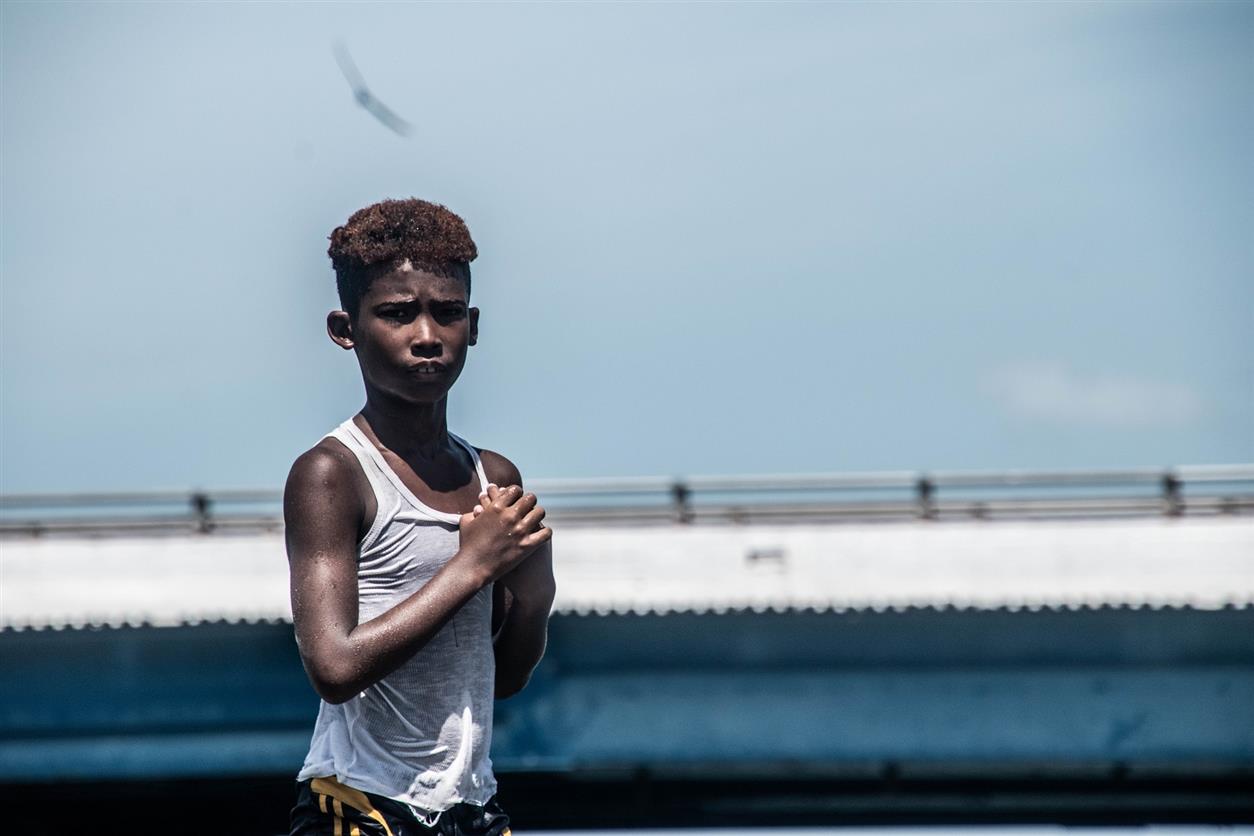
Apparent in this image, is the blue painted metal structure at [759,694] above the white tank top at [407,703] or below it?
below

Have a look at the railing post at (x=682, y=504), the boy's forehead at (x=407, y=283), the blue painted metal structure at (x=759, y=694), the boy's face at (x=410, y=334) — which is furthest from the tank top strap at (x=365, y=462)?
the railing post at (x=682, y=504)

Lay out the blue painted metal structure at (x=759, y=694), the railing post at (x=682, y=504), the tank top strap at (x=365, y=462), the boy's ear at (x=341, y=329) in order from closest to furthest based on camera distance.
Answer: the tank top strap at (x=365, y=462) < the boy's ear at (x=341, y=329) < the blue painted metal structure at (x=759, y=694) < the railing post at (x=682, y=504)

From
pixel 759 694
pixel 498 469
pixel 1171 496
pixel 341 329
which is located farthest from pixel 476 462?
pixel 1171 496

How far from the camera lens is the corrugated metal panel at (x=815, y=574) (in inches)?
736

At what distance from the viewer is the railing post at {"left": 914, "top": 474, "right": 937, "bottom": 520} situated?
1981cm

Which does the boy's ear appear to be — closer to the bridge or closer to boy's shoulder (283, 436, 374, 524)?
boy's shoulder (283, 436, 374, 524)

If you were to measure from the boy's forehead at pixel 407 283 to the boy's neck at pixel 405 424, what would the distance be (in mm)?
288

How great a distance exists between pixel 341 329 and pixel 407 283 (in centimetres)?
29

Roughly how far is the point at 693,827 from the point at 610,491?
5.12 metres

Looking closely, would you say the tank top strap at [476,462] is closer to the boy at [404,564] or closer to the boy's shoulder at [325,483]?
the boy at [404,564]

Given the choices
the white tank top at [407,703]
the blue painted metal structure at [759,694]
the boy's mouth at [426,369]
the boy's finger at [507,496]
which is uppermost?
the boy's mouth at [426,369]

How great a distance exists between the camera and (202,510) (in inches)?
810

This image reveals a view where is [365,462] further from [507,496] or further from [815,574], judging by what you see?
[815,574]

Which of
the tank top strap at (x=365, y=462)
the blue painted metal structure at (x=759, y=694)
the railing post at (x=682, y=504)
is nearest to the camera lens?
the tank top strap at (x=365, y=462)
